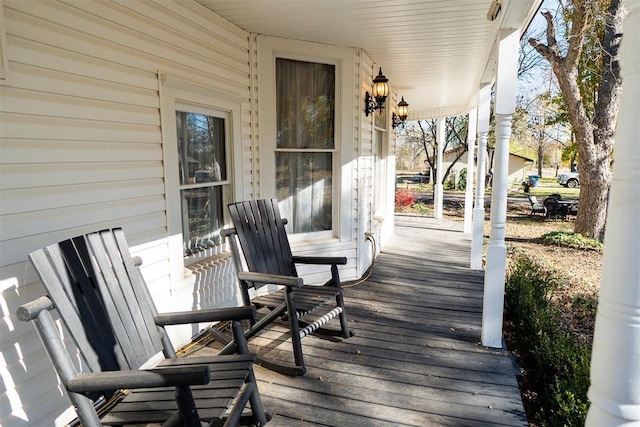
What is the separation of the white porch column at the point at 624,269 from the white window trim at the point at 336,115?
307 centimetres

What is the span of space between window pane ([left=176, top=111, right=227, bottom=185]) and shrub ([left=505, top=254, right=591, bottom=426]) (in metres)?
2.74

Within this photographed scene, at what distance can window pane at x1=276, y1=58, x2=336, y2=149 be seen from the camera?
153 inches

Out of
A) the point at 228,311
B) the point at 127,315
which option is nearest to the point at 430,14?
the point at 228,311

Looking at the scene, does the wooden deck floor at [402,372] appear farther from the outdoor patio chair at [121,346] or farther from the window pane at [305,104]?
the window pane at [305,104]

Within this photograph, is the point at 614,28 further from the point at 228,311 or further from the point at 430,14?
the point at 228,311

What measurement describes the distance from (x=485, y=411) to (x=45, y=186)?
2.53 metres

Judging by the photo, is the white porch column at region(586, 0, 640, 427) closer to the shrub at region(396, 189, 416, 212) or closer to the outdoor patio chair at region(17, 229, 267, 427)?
the outdoor patio chair at region(17, 229, 267, 427)

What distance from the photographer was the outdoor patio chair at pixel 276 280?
8.34 feet

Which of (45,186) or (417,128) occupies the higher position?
(417,128)

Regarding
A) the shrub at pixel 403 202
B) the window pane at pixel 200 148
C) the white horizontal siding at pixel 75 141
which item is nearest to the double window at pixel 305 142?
the window pane at pixel 200 148

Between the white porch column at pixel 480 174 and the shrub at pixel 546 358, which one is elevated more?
the white porch column at pixel 480 174

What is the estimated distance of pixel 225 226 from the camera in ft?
11.4

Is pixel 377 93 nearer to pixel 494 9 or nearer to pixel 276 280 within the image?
pixel 494 9

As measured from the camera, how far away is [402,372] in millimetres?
2568
